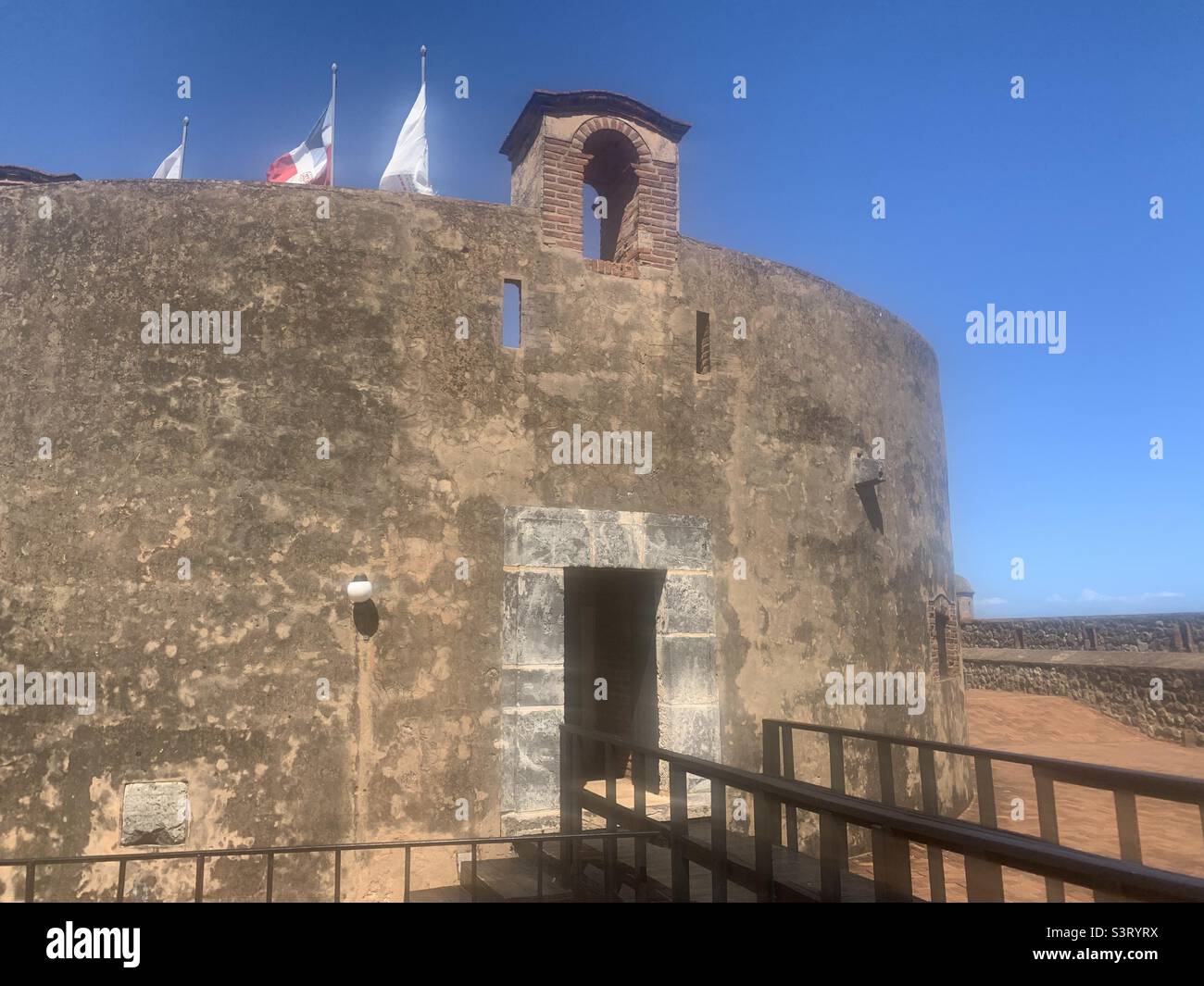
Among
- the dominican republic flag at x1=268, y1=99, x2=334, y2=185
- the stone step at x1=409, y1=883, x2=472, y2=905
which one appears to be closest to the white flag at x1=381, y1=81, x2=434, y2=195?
the dominican republic flag at x1=268, y1=99, x2=334, y2=185

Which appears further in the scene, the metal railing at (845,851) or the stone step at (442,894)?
the stone step at (442,894)

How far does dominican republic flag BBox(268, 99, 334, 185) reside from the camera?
10.5m

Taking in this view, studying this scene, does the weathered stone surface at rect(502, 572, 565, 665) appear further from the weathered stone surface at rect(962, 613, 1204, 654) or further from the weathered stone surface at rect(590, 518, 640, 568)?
the weathered stone surface at rect(962, 613, 1204, 654)

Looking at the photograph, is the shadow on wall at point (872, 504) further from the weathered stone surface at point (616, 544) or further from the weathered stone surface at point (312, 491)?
the weathered stone surface at point (616, 544)

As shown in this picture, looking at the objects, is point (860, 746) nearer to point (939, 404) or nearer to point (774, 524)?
point (774, 524)

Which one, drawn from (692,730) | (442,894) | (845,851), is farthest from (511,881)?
(845,851)

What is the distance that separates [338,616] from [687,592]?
2.79m

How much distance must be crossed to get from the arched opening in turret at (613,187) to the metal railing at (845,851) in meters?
4.50

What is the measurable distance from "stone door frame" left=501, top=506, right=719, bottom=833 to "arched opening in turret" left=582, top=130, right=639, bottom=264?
2.57m

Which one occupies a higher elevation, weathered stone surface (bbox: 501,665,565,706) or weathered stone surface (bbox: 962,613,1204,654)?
weathered stone surface (bbox: 501,665,565,706)

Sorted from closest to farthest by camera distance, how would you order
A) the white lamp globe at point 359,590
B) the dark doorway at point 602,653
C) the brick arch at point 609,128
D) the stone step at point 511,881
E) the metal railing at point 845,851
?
the metal railing at point 845,851 → the stone step at point 511,881 → the white lamp globe at point 359,590 → the brick arch at point 609,128 → the dark doorway at point 602,653

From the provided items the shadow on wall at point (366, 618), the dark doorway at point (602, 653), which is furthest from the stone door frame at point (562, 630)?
the dark doorway at point (602, 653)

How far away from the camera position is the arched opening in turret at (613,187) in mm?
7773

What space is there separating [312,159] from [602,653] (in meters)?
7.15
